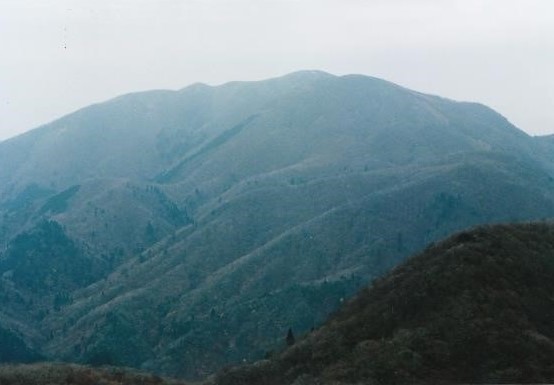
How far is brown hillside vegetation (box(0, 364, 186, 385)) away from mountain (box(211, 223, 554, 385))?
413 inches

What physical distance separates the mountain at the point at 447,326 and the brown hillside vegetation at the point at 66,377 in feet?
34.4

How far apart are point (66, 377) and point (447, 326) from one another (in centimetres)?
3257

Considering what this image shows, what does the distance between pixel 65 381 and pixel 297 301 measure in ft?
340

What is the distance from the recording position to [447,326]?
188ft

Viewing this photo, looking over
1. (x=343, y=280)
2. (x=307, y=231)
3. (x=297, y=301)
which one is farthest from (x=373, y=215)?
(x=297, y=301)

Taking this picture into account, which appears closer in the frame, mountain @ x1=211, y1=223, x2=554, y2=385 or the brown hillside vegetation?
the brown hillside vegetation

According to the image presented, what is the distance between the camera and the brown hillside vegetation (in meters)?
49.4

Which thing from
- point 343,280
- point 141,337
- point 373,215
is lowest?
point 141,337

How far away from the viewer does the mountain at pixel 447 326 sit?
51906mm

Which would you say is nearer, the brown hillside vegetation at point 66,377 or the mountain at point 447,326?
the brown hillside vegetation at point 66,377

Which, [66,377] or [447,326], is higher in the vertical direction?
[66,377]

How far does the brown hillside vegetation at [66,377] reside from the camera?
1946 inches

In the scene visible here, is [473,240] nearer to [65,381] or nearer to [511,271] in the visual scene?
[511,271]

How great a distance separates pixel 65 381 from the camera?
49.0 meters
